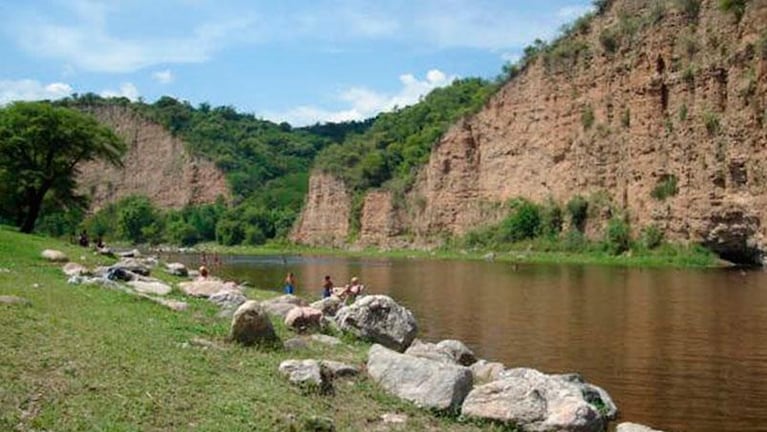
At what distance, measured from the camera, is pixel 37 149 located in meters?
47.9

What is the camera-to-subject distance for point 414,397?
41.6ft

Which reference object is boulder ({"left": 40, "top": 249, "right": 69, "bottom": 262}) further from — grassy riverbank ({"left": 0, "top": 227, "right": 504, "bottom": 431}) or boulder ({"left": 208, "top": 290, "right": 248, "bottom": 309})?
grassy riverbank ({"left": 0, "top": 227, "right": 504, "bottom": 431})

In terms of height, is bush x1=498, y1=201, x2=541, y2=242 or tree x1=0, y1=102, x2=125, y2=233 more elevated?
tree x1=0, y1=102, x2=125, y2=233

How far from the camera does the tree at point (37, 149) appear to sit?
46.8m

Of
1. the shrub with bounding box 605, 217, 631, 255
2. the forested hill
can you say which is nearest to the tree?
the shrub with bounding box 605, 217, 631, 255

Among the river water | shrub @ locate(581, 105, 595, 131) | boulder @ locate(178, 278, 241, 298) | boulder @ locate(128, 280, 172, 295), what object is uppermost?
shrub @ locate(581, 105, 595, 131)

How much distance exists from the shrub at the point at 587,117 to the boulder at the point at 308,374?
69632 mm

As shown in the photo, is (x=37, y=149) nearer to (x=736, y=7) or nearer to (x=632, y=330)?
(x=632, y=330)

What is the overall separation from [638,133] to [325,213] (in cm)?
6242

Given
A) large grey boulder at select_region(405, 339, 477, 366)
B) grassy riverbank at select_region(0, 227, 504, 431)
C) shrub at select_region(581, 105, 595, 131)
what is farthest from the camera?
shrub at select_region(581, 105, 595, 131)

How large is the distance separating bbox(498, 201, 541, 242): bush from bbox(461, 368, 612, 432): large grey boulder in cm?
7041

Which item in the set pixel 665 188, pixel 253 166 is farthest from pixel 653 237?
pixel 253 166

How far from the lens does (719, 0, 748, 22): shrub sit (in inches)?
2490

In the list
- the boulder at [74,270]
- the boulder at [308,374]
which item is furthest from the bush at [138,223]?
the boulder at [308,374]
